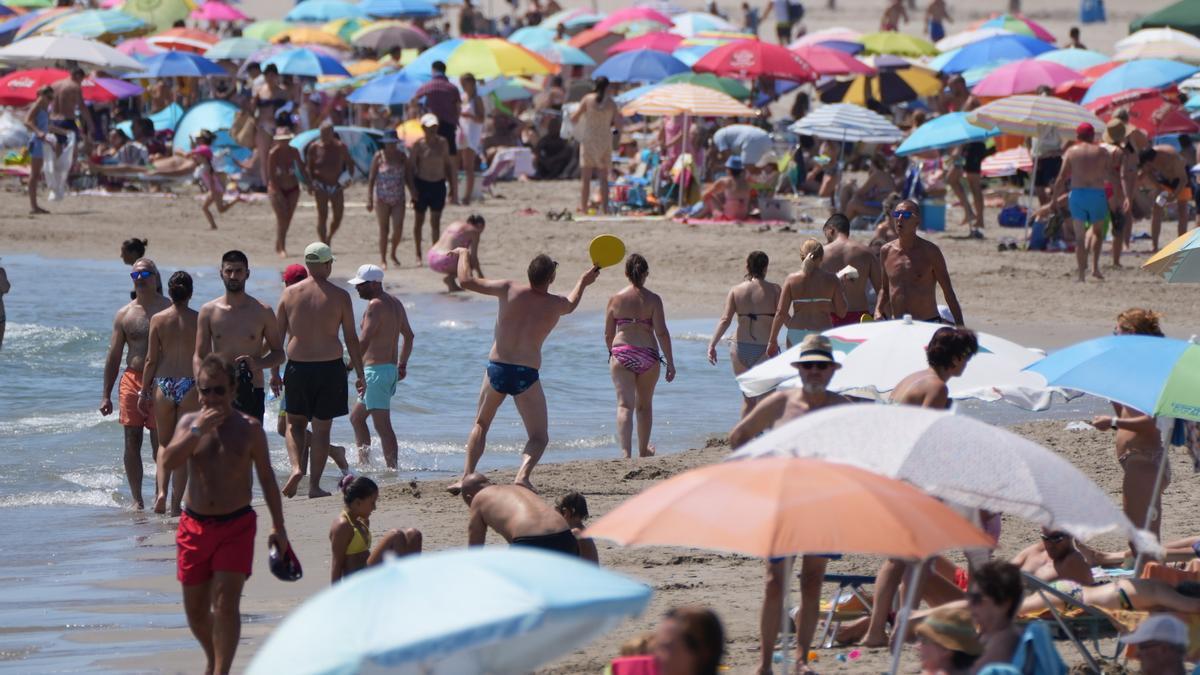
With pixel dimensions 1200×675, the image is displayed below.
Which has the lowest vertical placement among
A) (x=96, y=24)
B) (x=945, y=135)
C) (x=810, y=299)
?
(x=810, y=299)

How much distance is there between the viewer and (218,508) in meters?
6.46

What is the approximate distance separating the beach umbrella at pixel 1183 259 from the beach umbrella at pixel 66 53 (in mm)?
19556

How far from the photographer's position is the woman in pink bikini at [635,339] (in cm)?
1060

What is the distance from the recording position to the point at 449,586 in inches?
158

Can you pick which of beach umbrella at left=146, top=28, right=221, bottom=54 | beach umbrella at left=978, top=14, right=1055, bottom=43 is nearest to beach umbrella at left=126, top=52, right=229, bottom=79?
beach umbrella at left=146, top=28, right=221, bottom=54

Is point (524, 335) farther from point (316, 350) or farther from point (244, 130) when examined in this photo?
point (244, 130)

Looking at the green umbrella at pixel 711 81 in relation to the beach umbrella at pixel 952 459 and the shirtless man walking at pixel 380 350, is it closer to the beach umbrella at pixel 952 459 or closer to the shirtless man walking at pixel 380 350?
the shirtless man walking at pixel 380 350

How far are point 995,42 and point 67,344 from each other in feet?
51.8

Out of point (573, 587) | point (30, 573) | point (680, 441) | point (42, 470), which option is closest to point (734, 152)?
point (680, 441)

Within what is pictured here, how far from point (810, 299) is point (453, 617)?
6866 millimetres

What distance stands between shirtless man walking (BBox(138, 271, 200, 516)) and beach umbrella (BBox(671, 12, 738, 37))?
23738 mm

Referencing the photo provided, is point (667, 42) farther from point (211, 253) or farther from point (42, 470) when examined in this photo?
point (42, 470)

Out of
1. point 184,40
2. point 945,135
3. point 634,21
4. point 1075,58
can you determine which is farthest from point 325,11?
point 945,135

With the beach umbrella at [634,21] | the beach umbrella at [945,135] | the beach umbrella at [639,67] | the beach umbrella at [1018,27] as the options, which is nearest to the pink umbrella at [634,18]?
the beach umbrella at [634,21]
